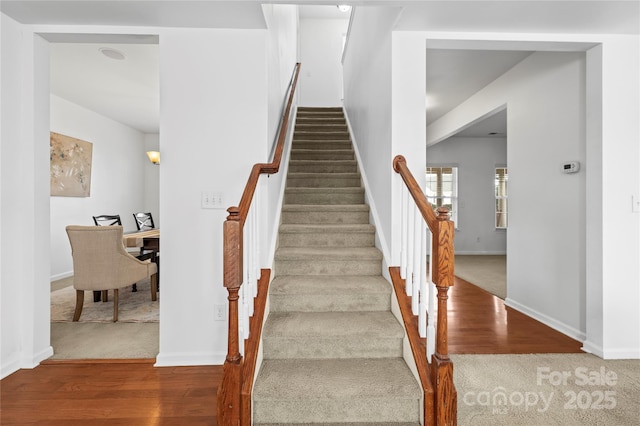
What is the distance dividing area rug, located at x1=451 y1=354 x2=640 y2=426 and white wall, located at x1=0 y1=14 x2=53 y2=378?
2.93m

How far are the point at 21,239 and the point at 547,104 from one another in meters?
4.66

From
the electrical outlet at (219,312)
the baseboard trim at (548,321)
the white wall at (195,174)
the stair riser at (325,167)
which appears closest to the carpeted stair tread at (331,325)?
the electrical outlet at (219,312)

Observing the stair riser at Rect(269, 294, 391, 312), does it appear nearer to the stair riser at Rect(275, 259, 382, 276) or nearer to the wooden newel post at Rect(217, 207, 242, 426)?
the stair riser at Rect(275, 259, 382, 276)

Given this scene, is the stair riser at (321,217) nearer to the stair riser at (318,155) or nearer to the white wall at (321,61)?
the stair riser at (318,155)

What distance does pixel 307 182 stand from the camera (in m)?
3.68

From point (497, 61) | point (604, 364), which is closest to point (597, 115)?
point (497, 61)

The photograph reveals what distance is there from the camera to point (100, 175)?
5887 mm

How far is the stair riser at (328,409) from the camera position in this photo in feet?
5.47

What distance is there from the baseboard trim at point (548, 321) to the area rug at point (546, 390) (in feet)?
1.33

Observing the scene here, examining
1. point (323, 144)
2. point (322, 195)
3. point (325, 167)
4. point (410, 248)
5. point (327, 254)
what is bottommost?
point (327, 254)

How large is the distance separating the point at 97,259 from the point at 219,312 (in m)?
1.63

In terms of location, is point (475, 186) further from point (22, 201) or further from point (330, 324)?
point (22, 201)

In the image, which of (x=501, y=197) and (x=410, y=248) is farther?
(x=501, y=197)

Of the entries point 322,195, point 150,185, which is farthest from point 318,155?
point 150,185
